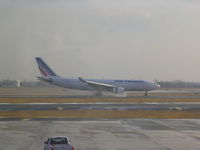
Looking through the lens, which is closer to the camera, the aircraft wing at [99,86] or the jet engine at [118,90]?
the jet engine at [118,90]

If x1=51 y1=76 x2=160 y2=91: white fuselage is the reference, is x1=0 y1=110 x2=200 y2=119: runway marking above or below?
below

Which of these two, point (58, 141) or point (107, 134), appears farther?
point (107, 134)

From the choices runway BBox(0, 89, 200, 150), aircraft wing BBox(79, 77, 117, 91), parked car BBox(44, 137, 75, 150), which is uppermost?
aircraft wing BBox(79, 77, 117, 91)

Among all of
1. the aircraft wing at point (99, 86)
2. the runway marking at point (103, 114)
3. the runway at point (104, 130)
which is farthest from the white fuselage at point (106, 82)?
the runway at point (104, 130)

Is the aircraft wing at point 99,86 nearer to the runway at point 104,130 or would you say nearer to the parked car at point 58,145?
the runway at point 104,130

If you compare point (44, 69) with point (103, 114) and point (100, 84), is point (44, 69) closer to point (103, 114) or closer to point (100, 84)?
point (100, 84)

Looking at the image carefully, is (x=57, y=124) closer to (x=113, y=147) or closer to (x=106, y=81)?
(x=113, y=147)

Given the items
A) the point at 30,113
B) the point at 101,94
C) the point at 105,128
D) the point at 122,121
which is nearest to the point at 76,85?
the point at 101,94

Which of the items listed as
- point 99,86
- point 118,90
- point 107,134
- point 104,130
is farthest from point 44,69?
point 107,134

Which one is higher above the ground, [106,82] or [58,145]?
[106,82]

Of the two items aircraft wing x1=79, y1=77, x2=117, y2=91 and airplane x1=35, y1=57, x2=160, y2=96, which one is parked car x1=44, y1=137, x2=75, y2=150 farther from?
aircraft wing x1=79, y1=77, x2=117, y2=91

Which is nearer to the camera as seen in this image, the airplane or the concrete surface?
the concrete surface

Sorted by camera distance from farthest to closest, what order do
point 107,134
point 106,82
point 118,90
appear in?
point 106,82
point 118,90
point 107,134

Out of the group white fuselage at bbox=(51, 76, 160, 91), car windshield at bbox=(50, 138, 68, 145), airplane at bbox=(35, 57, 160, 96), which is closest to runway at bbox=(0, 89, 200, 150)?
car windshield at bbox=(50, 138, 68, 145)
